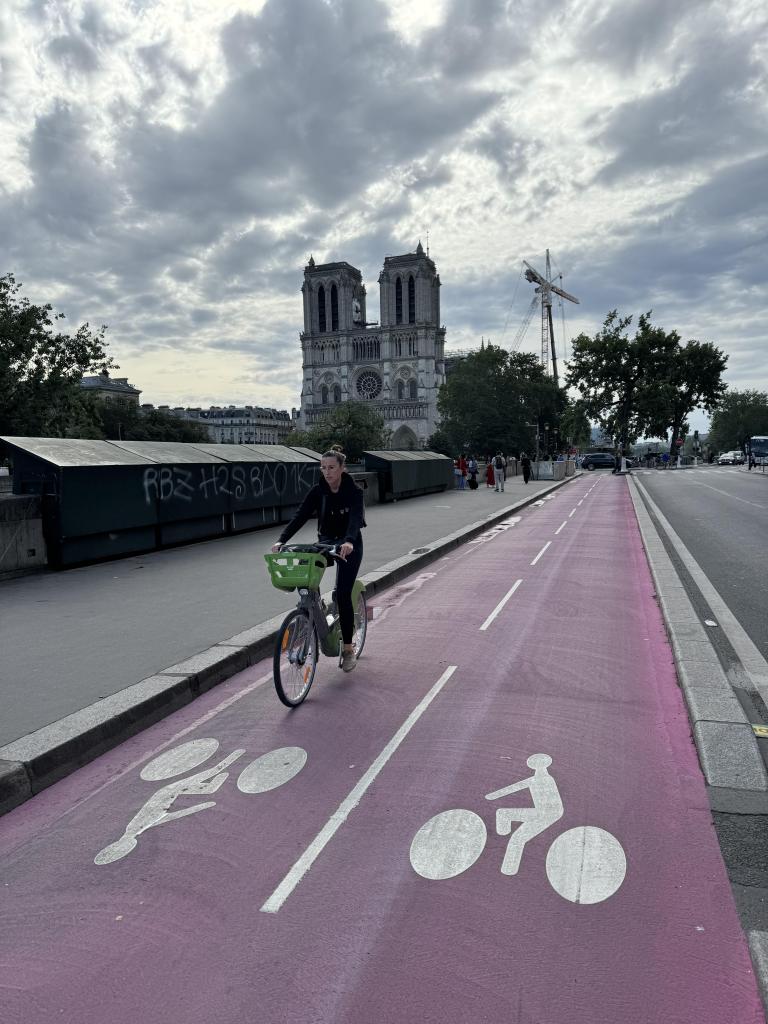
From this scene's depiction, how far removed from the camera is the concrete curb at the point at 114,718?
4.01 meters

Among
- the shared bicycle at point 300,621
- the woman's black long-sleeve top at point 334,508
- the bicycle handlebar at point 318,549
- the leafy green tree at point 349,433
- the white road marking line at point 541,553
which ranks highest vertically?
the leafy green tree at point 349,433

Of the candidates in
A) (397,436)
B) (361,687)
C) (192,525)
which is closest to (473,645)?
(361,687)

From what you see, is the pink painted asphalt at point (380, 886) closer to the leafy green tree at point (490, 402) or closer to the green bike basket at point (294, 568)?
the green bike basket at point (294, 568)

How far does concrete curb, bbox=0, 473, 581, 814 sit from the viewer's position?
158 inches

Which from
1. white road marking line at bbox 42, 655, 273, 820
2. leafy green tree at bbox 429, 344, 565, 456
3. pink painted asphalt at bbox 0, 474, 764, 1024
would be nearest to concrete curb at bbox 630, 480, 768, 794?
pink painted asphalt at bbox 0, 474, 764, 1024

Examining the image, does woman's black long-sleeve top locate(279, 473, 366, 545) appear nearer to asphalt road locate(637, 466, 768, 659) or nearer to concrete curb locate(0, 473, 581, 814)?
concrete curb locate(0, 473, 581, 814)

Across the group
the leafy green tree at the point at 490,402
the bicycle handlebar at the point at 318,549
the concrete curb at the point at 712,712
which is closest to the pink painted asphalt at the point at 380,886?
the concrete curb at the point at 712,712

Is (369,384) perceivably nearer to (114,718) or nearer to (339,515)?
(339,515)

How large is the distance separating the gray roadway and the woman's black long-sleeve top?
160 centimetres

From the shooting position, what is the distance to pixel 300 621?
5.39 meters

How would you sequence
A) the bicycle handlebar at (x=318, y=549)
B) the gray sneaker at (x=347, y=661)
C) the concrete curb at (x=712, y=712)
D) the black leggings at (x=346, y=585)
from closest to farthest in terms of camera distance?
the concrete curb at (x=712, y=712)
the bicycle handlebar at (x=318, y=549)
the black leggings at (x=346, y=585)
the gray sneaker at (x=347, y=661)

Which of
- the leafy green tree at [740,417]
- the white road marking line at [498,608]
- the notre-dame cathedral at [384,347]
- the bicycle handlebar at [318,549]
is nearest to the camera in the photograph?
the bicycle handlebar at [318,549]

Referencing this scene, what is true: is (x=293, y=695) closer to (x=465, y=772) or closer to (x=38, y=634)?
(x=465, y=772)

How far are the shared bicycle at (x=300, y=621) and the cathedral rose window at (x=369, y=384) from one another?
135056 mm
